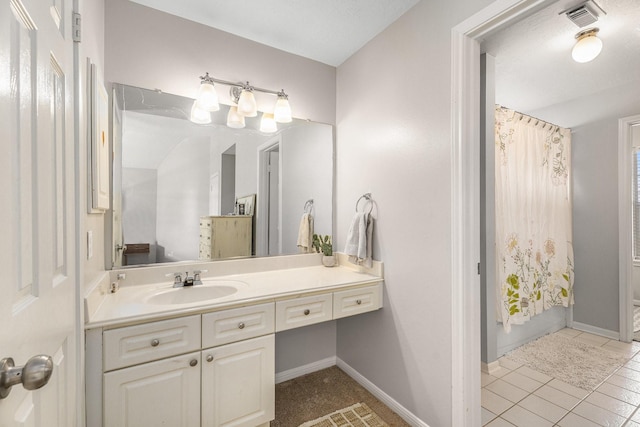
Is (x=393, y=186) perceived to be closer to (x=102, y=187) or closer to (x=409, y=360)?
(x=409, y=360)

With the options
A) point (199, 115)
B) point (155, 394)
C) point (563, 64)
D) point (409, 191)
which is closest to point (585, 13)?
point (563, 64)

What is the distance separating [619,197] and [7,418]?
4046 mm

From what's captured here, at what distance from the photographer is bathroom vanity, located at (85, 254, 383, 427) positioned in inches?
47.6

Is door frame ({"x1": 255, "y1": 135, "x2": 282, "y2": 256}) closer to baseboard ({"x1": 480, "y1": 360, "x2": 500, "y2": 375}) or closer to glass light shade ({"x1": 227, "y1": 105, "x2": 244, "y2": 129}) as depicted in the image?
glass light shade ({"x1": 227, "y1": 105, "x2": 244, "y2": 129})

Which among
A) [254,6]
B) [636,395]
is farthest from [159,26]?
[636,395]

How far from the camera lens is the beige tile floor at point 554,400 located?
1762 millimetres

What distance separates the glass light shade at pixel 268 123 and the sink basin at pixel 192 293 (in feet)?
3.52

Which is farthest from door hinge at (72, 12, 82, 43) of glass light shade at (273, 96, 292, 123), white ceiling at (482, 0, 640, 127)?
white ceiling at (482, 0, 640, 127)

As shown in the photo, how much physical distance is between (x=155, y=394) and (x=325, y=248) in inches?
52.9

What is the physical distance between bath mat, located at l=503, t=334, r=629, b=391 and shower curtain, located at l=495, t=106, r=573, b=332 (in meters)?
0.30

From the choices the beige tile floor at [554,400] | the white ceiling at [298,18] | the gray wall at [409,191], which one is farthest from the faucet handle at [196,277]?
the beige tile floor at [554,400]

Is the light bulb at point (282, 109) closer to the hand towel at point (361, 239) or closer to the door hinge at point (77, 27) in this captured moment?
the hand towel at point (361, 239)

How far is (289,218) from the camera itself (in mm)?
2227

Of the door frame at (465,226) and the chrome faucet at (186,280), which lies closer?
the door frame at (465,226)
